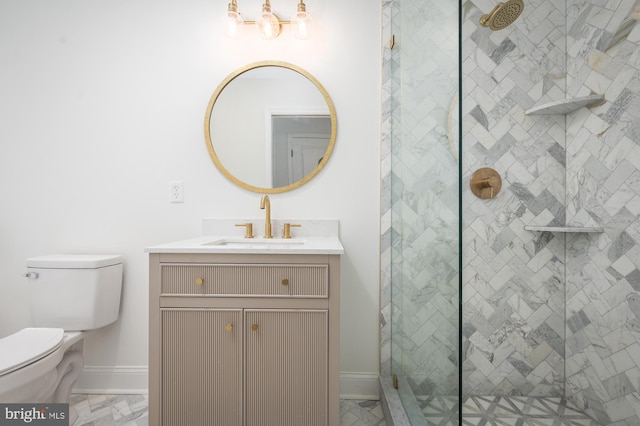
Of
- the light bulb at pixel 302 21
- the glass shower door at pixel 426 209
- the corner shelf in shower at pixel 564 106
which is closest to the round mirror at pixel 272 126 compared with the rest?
the light bulb at pixel 302 21

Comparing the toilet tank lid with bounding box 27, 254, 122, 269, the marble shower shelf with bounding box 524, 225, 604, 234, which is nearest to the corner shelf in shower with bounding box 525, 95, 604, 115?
the marble shower shelf with bounding box 524, 225, 604, 234

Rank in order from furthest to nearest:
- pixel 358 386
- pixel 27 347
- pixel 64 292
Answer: pixel 358 386 < pixel 64 292 < pixel 27 347

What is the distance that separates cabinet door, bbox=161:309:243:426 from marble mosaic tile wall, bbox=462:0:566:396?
118 cm

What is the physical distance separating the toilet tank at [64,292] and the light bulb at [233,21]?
1.36 meters

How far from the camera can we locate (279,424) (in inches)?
51.2

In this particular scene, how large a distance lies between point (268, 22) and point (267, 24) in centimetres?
1

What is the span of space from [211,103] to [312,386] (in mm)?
1505

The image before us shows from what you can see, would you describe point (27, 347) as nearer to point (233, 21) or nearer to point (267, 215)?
point (267, 215)

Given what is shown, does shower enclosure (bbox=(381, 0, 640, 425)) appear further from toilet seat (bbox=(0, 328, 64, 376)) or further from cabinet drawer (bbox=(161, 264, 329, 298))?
toilet seat (bbox=(0, 328, 64, 376))

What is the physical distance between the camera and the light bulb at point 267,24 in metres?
1.67

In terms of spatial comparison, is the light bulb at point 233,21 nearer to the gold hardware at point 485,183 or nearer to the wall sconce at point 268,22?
the wall sconce at point 268,22

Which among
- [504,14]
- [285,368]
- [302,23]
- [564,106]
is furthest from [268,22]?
[285,368]

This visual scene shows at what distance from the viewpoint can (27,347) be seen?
125 cm

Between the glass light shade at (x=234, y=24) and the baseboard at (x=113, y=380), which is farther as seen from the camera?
the baseboard at (x=113, y=380)
